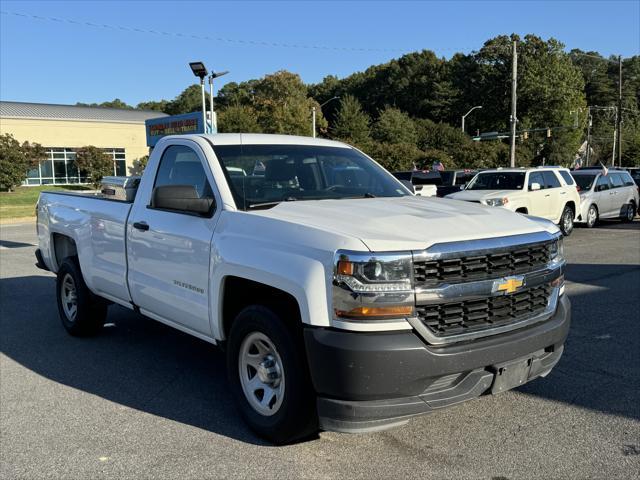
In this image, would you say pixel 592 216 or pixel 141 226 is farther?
pixel 592 216

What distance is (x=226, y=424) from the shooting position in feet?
13.2

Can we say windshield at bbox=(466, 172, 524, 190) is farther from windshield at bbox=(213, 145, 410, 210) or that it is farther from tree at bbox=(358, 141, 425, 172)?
tree at bbox=(358, 141, 425, 172)

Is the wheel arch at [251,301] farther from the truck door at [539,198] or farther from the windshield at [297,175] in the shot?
the truck door at [539,198]

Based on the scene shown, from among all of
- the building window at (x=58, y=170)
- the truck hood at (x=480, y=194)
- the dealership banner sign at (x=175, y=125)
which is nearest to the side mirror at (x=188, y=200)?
the truck hood at (x=480, y=194)

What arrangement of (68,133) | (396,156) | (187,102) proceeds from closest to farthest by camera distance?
(68,133) < (396,156) < (187,102)

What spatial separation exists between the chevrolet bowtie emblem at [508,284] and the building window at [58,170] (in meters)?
49.4

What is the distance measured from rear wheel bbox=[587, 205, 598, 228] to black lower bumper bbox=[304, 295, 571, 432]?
52.4ft

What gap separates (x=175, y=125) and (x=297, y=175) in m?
34.4

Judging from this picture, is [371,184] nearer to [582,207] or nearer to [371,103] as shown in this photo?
[582,207]

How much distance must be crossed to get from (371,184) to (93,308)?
325 cm

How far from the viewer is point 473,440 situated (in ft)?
12.3

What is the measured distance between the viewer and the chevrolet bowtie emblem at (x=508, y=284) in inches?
133

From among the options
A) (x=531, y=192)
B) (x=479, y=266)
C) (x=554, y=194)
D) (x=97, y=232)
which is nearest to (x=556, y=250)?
(x=479, y=266)

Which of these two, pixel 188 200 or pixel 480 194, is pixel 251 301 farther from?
pixel 480 194
